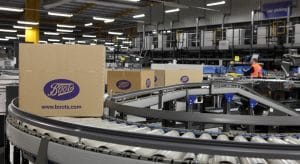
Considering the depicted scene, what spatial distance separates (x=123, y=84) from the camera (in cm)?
466

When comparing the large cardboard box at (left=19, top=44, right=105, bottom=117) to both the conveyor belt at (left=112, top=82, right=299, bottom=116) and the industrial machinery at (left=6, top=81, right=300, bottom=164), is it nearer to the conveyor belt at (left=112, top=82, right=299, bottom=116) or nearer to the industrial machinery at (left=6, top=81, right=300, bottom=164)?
the industrial machinery at (left=6, top=81, right=300, bottom=164)

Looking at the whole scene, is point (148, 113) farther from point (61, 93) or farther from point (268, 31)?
point (268, 31)

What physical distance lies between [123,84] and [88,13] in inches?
681

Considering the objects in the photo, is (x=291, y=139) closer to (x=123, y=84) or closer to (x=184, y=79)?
(x=123, y=84)

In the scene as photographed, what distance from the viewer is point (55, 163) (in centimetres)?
147

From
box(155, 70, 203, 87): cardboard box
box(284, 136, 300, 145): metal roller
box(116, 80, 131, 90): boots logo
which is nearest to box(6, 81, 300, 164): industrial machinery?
box(284, 136, 300, 145): metal roller

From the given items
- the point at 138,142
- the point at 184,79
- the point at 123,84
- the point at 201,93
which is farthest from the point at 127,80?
the point at 138,142

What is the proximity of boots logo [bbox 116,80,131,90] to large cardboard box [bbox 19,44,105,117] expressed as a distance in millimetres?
2345

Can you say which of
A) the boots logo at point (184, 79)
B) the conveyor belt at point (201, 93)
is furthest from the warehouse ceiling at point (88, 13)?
the conveyor belt at point (201, 93)

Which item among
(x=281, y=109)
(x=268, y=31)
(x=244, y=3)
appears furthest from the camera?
(x=244, y=3)

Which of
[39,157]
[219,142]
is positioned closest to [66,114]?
[39,157]

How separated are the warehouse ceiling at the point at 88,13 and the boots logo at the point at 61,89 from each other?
14.5 meters

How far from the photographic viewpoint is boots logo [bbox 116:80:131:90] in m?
4.63

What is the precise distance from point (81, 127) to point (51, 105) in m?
0.90
